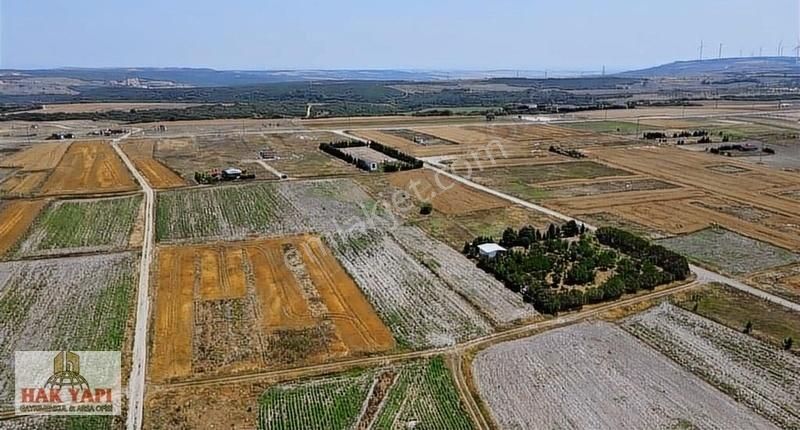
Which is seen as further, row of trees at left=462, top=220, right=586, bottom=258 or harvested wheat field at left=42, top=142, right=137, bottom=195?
harvested wheat field at left=42, top=142, right=137, bottom=195

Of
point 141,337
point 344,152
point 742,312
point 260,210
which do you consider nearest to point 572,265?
point 742,312

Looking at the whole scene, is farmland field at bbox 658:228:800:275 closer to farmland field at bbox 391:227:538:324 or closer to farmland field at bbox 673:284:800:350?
farmland field at bbox 673:284:800:350

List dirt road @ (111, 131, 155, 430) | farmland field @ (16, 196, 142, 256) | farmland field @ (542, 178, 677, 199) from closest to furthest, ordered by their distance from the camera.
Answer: dirt road @ (111, 131, 155, 430) → farmland field @ (16, 196, 142, 256) → farmland field @ (542, 178, 677, 199)

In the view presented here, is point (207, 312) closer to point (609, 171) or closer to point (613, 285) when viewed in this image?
point (613, 285)

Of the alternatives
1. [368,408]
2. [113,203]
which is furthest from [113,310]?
[113,203]

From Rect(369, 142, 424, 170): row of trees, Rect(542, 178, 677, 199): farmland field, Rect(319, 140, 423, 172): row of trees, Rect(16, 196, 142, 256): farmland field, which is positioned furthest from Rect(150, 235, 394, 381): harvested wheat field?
Rect(369, 142, 424, 170): row of trees

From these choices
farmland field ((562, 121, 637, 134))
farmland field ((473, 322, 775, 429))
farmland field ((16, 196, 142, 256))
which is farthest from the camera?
farmland field ((562, 121, 637, 134))

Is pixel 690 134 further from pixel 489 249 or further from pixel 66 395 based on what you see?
pixel 66 395
